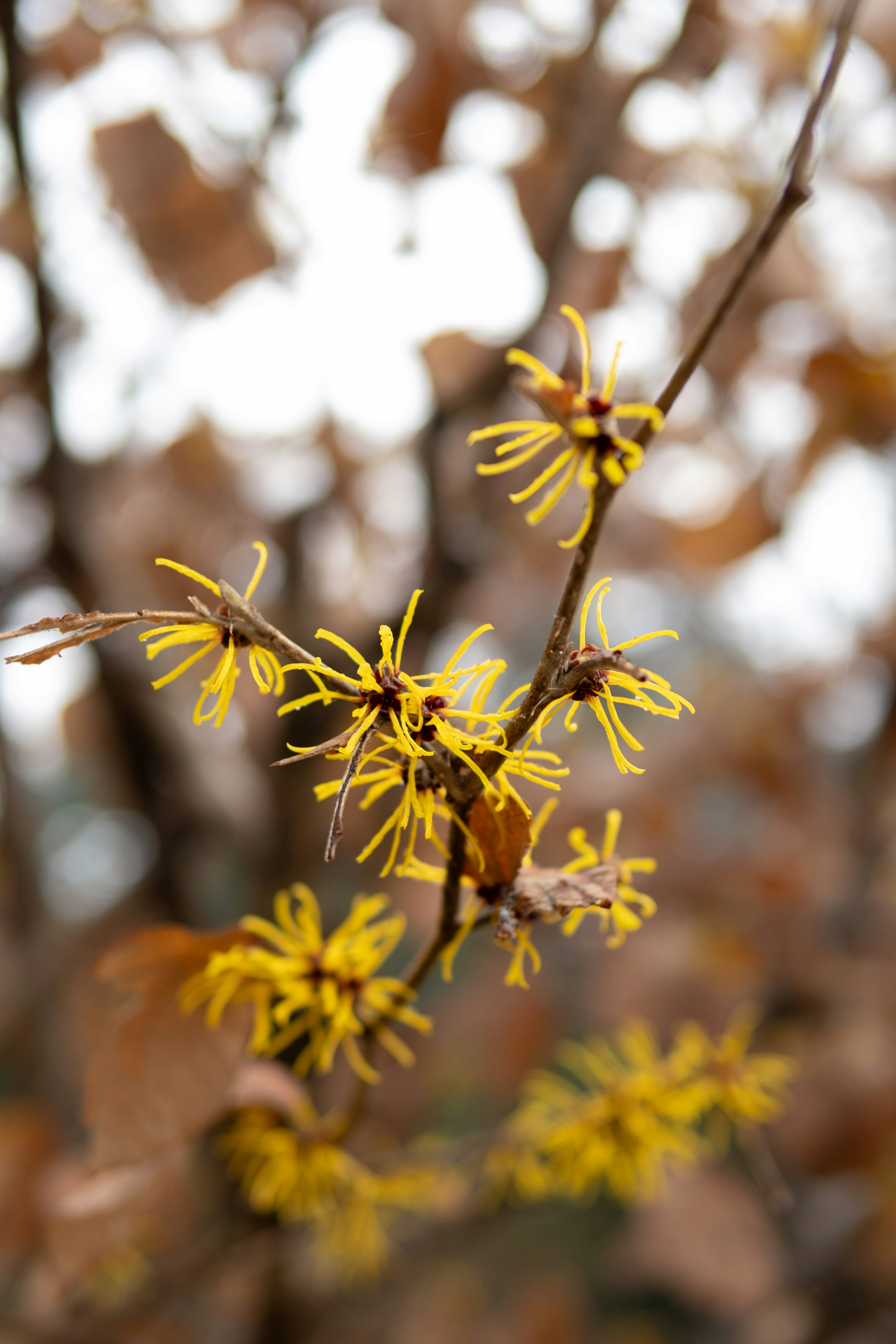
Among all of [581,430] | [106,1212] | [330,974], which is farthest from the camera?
[106,1212]

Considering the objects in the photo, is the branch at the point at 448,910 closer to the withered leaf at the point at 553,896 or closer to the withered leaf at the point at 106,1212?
the withered leaf at the point at 553,896

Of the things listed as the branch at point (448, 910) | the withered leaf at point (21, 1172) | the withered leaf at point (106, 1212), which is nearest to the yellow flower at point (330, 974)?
the branch at point (448, 910)

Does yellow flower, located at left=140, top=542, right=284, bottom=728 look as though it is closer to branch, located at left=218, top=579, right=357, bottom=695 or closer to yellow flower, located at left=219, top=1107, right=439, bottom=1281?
branch, located at left=218, top=579, right=357, bottom=695

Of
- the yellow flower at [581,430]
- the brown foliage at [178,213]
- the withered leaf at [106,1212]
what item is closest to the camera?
the yellow flower at [581,430]

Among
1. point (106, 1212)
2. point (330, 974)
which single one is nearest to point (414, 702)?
point (330, 974)

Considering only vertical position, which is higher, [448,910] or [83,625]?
[83,625]

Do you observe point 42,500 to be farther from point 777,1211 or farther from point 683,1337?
point 683,1337

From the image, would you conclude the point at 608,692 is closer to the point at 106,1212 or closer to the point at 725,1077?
the point at 725,1077
